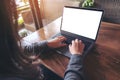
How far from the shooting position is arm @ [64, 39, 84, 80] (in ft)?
2.40

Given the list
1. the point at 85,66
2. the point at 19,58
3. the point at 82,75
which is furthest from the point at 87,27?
the point at 19,58

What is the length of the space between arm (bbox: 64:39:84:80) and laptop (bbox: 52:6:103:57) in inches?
2.6

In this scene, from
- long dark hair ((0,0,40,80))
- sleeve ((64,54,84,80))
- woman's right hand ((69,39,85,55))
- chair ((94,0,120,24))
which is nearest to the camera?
long dark hair ((0,0,40,80))

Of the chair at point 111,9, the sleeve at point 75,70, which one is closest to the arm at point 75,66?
the sleeve at point 75,70

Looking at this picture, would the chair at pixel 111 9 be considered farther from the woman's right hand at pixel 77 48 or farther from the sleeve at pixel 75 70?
the sleeve at pixel 75 70

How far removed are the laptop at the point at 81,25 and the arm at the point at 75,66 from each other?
0.22ft

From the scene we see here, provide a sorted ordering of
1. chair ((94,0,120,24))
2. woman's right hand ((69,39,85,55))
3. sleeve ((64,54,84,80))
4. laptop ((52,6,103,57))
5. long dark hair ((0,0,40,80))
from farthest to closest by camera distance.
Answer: chair ((94,0,120,24)) → laptop ((52,6,103,57)) → woman's right hand ((69,39,85,55)) → sleeve ((64,54,84,80)) → long dark hair ((0,0,40,80))

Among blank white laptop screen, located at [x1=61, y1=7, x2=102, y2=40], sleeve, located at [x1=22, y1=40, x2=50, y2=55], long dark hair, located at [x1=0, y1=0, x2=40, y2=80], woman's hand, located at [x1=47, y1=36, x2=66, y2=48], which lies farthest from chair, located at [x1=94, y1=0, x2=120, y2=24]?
long dark hair, located at [x1=0, y1=0, x2=40, y2=80]

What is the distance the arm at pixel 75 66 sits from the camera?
733 mm

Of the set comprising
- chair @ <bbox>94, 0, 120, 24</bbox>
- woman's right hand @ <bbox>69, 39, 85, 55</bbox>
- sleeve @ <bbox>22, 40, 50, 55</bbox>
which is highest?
chair @ <bbox>94, 0, 120, 24</bbox>

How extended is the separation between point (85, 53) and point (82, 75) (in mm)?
223

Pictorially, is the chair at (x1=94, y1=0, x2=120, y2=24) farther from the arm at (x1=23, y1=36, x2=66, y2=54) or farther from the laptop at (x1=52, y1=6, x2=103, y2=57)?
the arm at (x1=23, y1=36, x2=66, y2=54)

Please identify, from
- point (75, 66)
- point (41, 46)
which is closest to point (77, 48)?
point (75, 66)

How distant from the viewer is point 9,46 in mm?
587
